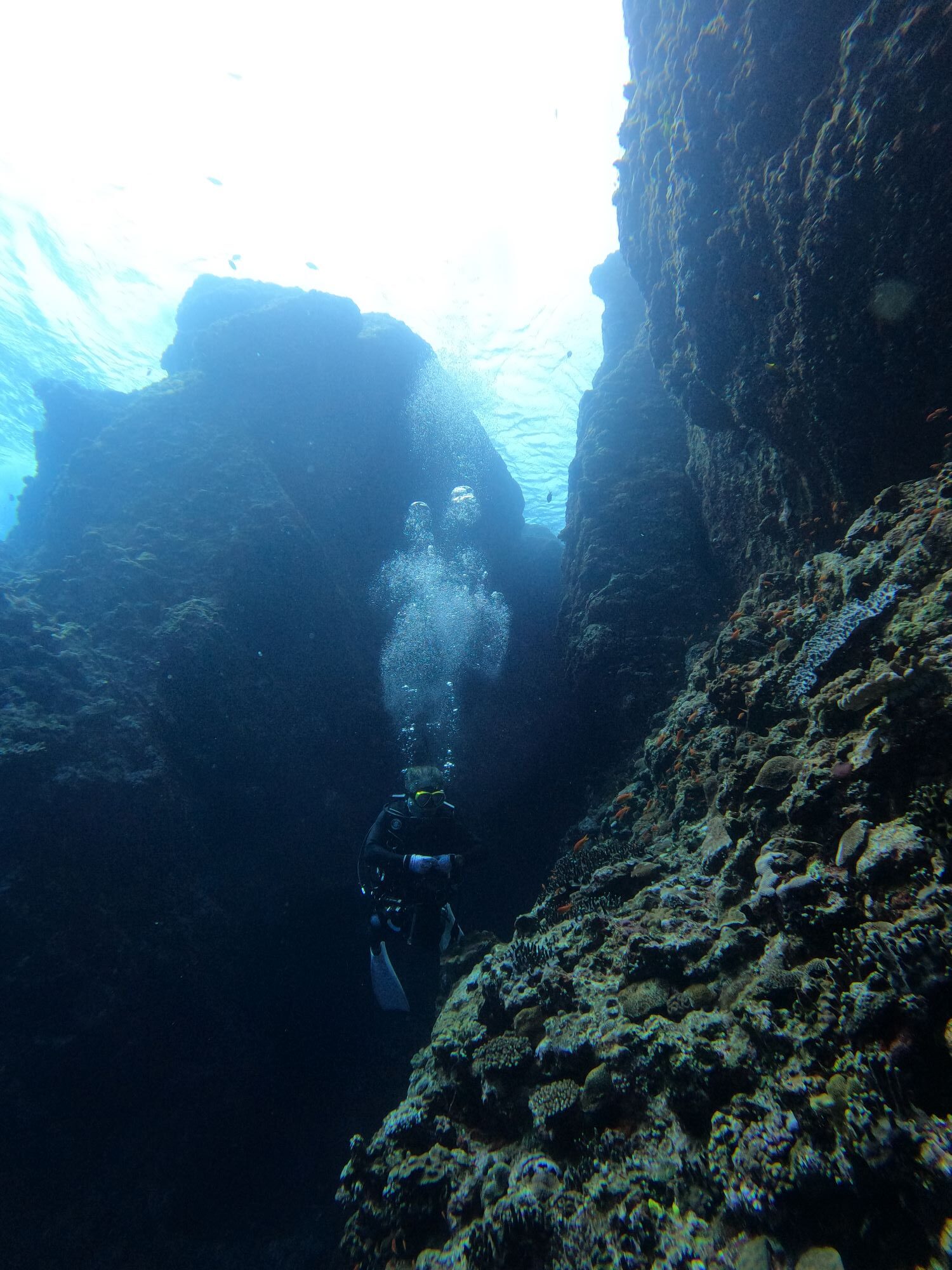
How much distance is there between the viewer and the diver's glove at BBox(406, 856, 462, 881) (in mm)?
5785

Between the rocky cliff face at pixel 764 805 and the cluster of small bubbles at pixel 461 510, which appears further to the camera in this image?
the cluster of small bubbles at pixel 461 510

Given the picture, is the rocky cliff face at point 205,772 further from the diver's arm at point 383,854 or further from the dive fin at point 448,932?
the dive fin at point 448,932

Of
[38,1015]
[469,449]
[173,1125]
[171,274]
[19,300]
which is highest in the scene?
[171,274]

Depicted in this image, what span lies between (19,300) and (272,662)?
14.6 m

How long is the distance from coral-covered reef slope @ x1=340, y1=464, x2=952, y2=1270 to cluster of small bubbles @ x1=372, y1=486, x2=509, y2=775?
9.15m

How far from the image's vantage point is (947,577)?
3887 mm

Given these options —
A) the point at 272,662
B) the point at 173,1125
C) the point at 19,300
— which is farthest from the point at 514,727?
the point at 19,300

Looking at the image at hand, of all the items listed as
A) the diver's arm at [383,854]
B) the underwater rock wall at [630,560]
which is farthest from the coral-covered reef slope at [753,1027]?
the underwater rock wall at [630,560]

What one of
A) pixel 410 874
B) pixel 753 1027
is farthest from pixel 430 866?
pixel 753 1027

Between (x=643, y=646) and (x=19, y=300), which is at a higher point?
(x=19, y=300)

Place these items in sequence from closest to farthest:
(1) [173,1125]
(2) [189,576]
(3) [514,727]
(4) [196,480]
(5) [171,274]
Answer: (1) [173,1125] → (2) [189,576] → (4) [196,480] → (3) [514,727] → (5) [171,274]

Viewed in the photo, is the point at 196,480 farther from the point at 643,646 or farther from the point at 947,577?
the point at 947,577

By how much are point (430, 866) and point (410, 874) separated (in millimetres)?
355

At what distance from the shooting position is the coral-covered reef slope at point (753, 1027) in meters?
1.99
